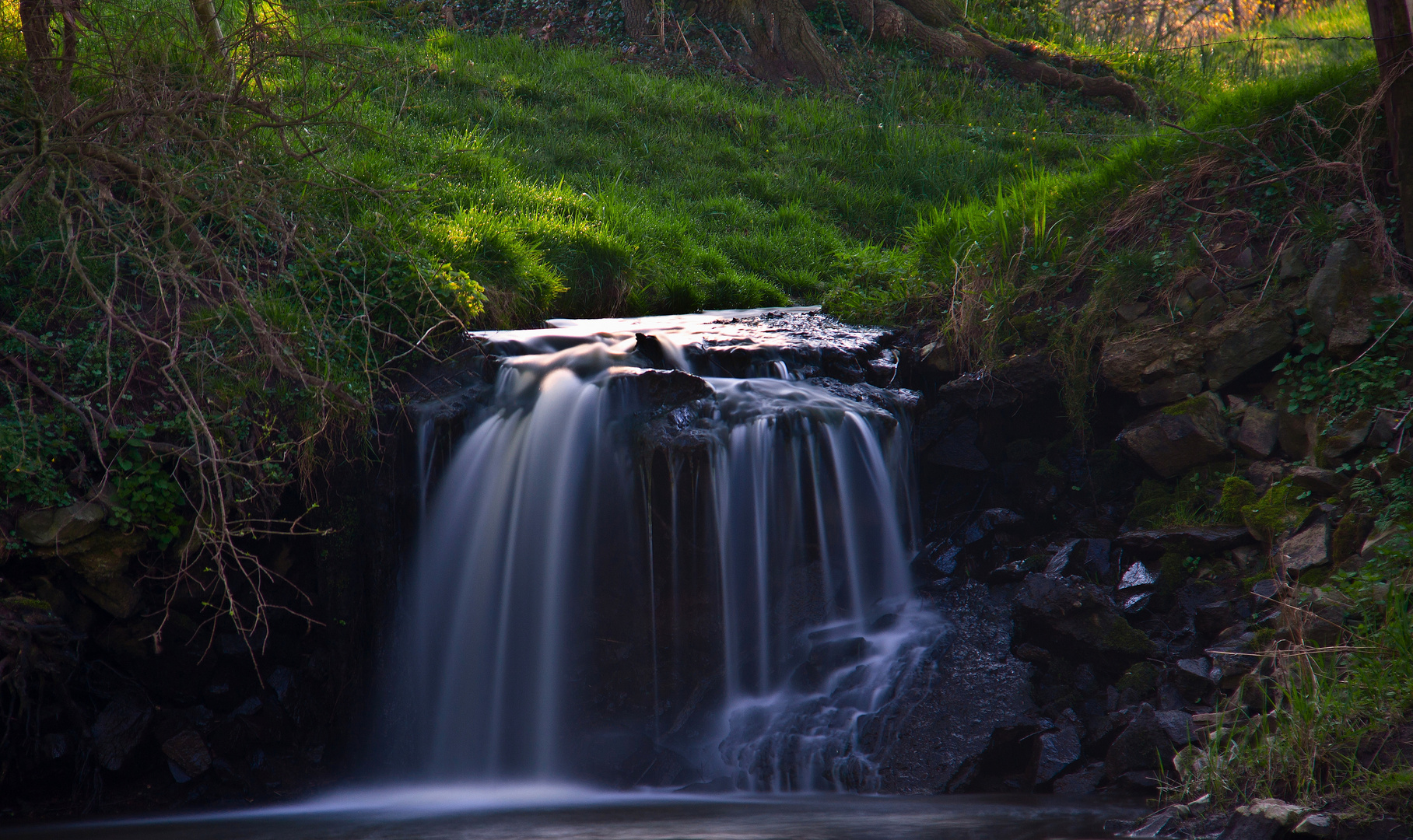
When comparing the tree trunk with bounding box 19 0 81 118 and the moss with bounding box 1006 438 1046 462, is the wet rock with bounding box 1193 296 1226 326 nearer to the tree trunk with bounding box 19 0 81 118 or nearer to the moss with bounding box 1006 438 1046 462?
the moss with bounding box 1006 438 1046 462

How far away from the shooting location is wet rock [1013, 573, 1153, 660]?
425 centimetres

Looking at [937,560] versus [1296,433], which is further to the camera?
[937,560]

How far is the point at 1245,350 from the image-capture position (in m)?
4.77

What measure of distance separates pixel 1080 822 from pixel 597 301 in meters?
5.29

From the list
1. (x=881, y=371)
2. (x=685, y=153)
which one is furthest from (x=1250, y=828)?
(x=685, y=153)

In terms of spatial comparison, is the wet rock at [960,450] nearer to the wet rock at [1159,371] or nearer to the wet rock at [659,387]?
the wet rock at [1159,371]

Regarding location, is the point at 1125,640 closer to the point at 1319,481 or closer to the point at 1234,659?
the point at 1234,659

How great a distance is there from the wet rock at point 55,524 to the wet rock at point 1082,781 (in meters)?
4.41

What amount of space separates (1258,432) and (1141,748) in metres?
1.82

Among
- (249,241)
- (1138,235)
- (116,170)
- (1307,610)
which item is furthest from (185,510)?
(1138,235)

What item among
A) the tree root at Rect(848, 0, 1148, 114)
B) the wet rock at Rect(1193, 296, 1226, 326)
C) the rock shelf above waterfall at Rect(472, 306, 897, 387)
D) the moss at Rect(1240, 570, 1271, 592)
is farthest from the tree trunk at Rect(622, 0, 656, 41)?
the moss at Rect(1240, 570, 1271, 592)

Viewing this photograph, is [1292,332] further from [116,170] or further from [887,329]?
[116,170]

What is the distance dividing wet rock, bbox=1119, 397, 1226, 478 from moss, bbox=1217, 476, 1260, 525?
255 mm

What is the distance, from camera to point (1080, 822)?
3406mm
